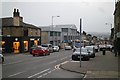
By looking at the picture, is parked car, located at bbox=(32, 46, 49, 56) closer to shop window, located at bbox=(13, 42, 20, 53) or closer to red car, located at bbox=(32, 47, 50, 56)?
red car, located at bbox=(32, 47, 50, 56)

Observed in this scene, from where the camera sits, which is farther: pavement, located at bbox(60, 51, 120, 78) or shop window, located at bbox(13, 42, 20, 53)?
shop window, located at bbox(13, 42, 20, 53)

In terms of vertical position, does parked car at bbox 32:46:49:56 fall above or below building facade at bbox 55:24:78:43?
below

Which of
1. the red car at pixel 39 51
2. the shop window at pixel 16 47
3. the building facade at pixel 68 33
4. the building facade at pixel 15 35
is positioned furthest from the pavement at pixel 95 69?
the building facade at pixel 68 33

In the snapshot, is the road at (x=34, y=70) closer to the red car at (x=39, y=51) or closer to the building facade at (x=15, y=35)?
the red car at (x=39, y=51)

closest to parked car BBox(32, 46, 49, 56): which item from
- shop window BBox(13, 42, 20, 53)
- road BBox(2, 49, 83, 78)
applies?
shop window BBox(13, 42, 20, 53)

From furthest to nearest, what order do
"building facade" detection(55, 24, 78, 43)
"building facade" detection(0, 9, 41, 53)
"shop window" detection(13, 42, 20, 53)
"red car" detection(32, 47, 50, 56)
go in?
"building facade" detection(55, 24, 78, 43) → "shop window" detection(13, 42, 20, 53) → "building facade" detection(0, 9, 41, 53) → "red car" detection(32, 47, 50, 56)

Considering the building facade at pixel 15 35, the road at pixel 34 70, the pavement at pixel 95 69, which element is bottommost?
the road at pixel 34 70

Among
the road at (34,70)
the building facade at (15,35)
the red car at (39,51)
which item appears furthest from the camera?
the building facade at (15,35)

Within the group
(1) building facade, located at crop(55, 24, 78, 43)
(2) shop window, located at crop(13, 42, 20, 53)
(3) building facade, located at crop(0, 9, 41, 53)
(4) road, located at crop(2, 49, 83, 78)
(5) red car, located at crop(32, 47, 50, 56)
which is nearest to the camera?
(4) road, located at crop(2, 49, 83, 78)

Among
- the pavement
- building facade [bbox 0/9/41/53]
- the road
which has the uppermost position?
building facade [bbox 0/9/41/53]

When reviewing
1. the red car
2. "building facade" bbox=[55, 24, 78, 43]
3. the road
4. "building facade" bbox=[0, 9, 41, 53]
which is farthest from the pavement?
"building facade" bbox=[55, 24, 78, 43]

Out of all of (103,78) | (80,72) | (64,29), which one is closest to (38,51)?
(80,72)

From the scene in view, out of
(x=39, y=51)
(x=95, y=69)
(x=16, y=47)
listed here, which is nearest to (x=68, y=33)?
(x=16, y=47)

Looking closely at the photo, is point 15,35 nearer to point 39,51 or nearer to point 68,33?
point 39,51
